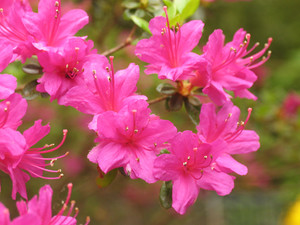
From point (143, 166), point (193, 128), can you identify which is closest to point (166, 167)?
point (143, 166)

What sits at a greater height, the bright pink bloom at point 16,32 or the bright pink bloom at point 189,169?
the bright pink bloom at point 16,32

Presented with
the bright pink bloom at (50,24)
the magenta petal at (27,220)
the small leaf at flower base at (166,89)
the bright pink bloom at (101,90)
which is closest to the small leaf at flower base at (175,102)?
the small leaf at flower base at (166,89)

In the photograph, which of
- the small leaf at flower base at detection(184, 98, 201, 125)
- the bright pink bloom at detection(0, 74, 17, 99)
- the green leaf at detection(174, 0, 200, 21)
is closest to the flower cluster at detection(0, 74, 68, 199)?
the bright pink bloom at detection(0, 74, 17, 99)

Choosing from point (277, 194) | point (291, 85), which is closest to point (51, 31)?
point (277, 194)

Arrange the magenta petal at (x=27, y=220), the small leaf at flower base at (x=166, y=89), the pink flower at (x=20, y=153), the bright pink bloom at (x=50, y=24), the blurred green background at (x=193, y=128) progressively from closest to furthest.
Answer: the magenta petal at (x=27, y=220)
the pink flower at (x=20, y=153)
the bright pink bloom at (x=50, y=24)
the small leaf at flower base at (x=166, y=89)
the blurred green background at (x=193, y=128)

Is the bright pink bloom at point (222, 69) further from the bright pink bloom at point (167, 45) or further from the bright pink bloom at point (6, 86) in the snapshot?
the bright pink bloom at point (6, 86)

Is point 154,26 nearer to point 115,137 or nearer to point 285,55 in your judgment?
point 115,137

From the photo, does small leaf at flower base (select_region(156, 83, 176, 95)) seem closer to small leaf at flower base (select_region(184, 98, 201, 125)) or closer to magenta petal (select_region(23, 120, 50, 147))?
small leaf at flower base (select_region(184, 98, 201, 125))
